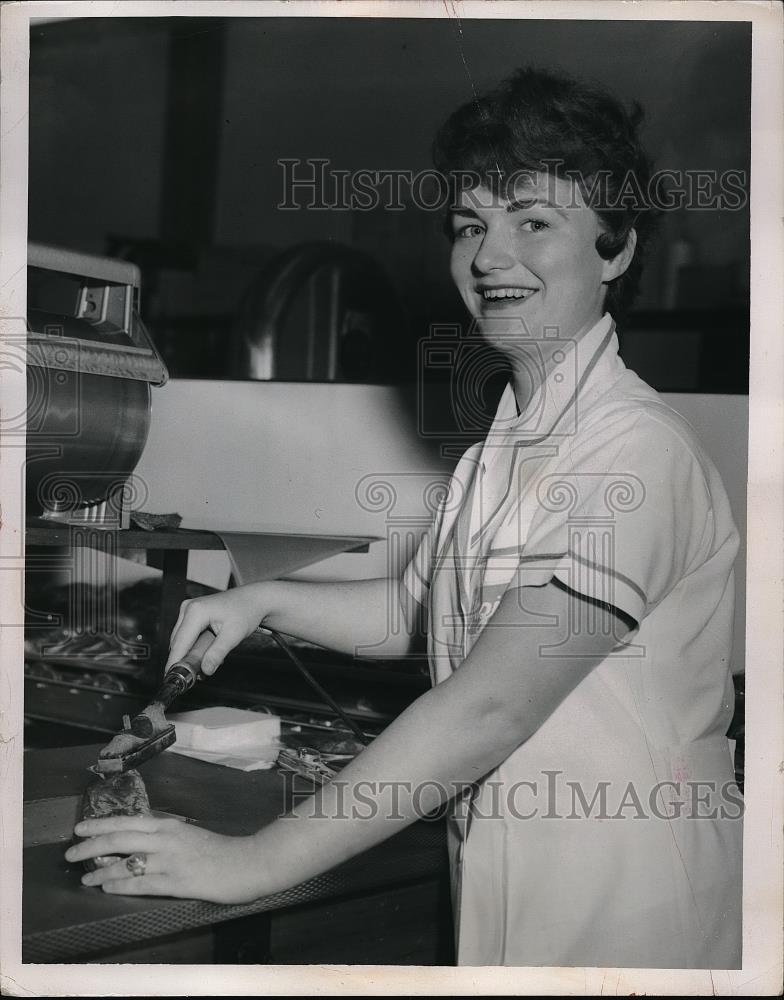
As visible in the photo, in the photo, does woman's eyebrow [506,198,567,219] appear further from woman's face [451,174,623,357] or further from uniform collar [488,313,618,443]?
uniform collar [488,313,618,443]

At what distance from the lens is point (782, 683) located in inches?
40.3

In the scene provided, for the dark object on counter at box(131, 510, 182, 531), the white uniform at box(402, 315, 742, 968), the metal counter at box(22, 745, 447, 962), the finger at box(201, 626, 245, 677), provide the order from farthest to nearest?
1. the dark object on counter at box(131, 510, 182, 531)
2. the finger at box(201, 626, 245, 677)
3. the white uniform at box(402, 315, 742, 968)
4. the metal counter at box(22, 745, 447, 962)

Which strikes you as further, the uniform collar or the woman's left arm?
the uniform collar

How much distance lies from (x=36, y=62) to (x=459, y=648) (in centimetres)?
79

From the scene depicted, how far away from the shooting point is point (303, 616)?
1.11 metres

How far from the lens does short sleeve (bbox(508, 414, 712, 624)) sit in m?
0.89

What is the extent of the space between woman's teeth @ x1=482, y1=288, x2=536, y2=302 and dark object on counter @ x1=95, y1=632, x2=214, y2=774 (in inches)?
19.8

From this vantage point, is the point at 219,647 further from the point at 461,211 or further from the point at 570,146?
the point at 570,146

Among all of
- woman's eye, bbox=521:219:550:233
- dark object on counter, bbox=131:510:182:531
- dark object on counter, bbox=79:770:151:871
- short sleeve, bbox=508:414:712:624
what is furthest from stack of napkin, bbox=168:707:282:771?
woman's eye, bbox=521:219:550:233

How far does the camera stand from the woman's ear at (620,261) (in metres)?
1.04

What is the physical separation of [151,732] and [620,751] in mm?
484

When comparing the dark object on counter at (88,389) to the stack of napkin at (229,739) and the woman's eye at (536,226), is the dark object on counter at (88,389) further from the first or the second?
the woman's eye at (536,226)

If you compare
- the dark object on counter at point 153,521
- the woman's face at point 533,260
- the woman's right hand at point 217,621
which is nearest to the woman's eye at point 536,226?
the woman's face at point 533,260

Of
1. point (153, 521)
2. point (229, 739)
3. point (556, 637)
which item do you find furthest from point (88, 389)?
point (556, 637)
